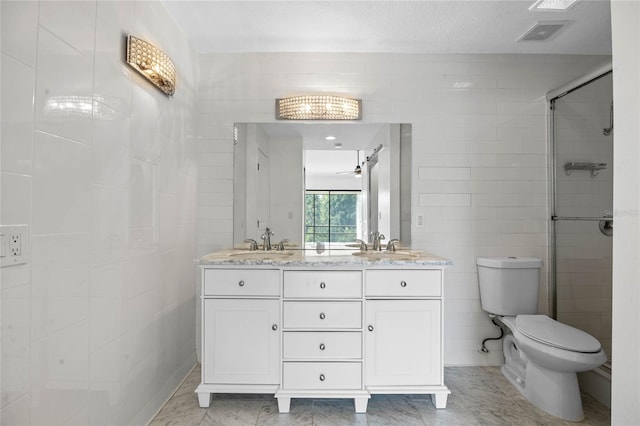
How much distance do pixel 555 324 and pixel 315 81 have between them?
2251 millimetres

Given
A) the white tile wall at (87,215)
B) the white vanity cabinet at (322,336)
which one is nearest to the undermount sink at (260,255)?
the white vanity cabinet at (322,336)

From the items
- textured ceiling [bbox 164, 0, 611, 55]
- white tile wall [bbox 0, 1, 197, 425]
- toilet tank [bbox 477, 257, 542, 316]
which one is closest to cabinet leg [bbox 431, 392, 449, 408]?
toilet tank [bbox 477, 257, 542, 316]

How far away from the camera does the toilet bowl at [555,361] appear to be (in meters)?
1.80

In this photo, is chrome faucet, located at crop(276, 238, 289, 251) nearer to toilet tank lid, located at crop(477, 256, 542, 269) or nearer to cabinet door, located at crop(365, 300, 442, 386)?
cabinet door, located at crop(365, 300, 442, 386)

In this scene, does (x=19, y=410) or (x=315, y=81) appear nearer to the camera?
(x=19, y=410)

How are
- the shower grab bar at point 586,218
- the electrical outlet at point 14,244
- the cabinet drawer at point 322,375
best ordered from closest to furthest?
the electrical outlet at point 14,244 < the cabinet drawer at point 322,375 < the shower grab bar at point 586,218

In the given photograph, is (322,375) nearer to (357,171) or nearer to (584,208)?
(357,171)

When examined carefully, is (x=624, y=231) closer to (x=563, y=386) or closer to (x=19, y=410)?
(x=563, y=386)

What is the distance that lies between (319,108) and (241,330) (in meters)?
1.58

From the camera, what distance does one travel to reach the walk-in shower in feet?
7.14

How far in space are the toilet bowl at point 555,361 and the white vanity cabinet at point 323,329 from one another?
0.55 meters

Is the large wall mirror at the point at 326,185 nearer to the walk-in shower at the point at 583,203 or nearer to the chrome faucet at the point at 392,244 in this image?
the chrome faucet at the point at 392,244

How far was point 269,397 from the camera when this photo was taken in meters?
2.10

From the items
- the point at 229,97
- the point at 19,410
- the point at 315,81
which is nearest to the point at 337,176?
the point at 315,81
